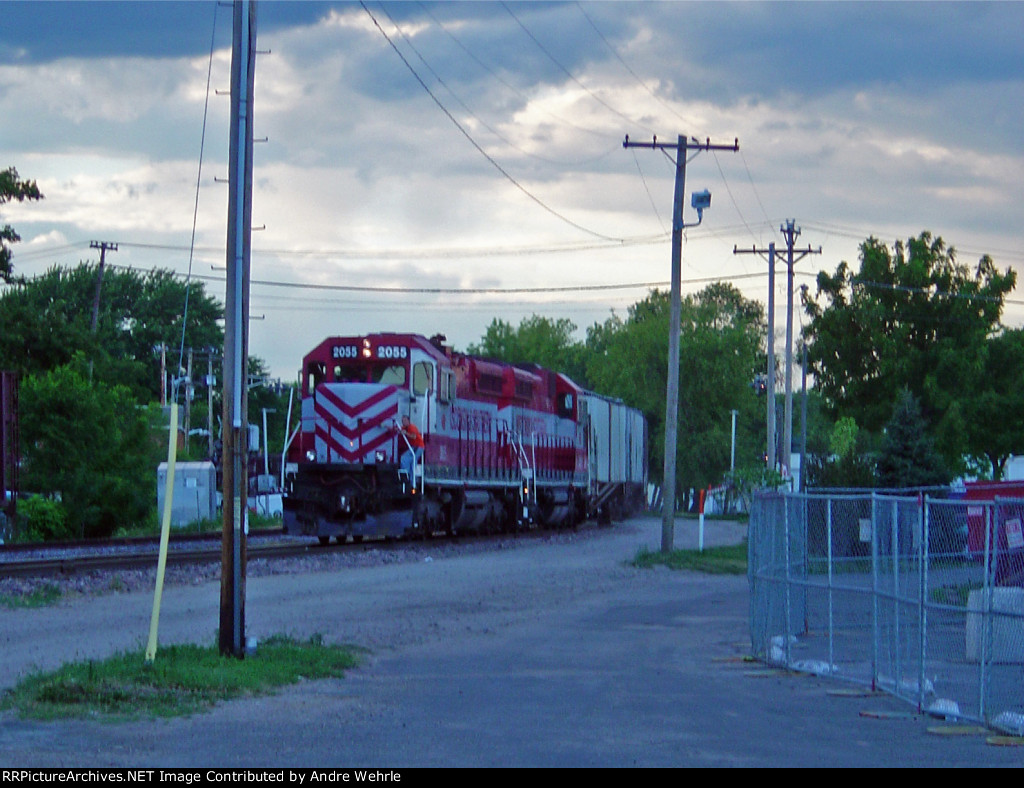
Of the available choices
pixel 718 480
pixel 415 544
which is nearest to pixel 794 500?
pixel 415 544

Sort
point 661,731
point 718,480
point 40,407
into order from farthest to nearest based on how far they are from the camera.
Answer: point 718,480 < point 40,407 < point 661,731

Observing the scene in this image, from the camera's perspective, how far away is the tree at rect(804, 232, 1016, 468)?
173 ft

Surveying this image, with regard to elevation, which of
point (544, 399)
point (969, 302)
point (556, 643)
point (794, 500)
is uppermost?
point (969, 302)

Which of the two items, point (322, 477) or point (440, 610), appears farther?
point (322, 477)

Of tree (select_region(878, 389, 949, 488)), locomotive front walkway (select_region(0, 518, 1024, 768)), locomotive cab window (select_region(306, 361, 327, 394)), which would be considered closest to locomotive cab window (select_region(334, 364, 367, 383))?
locomotive cab window (select_region(306, 361, 327, 394))

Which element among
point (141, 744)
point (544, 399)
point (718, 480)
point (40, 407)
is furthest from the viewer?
point (718, 480)

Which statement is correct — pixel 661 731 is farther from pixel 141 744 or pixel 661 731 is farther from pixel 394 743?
pixel 141 744

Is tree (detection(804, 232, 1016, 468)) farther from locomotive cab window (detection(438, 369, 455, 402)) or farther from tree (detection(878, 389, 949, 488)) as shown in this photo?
locomotive cab window (detection(438, 369, 455, 402))

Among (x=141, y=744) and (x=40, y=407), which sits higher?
(x=40, y=407)

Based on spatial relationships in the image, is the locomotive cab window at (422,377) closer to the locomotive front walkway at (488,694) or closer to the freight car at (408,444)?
the freight car at (408,444)

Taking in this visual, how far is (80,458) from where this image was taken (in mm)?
48031

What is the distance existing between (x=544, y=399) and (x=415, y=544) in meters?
10.3

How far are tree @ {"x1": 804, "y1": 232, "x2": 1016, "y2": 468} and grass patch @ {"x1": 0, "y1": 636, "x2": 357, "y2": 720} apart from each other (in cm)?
4371

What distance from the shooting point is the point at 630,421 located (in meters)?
51.2
